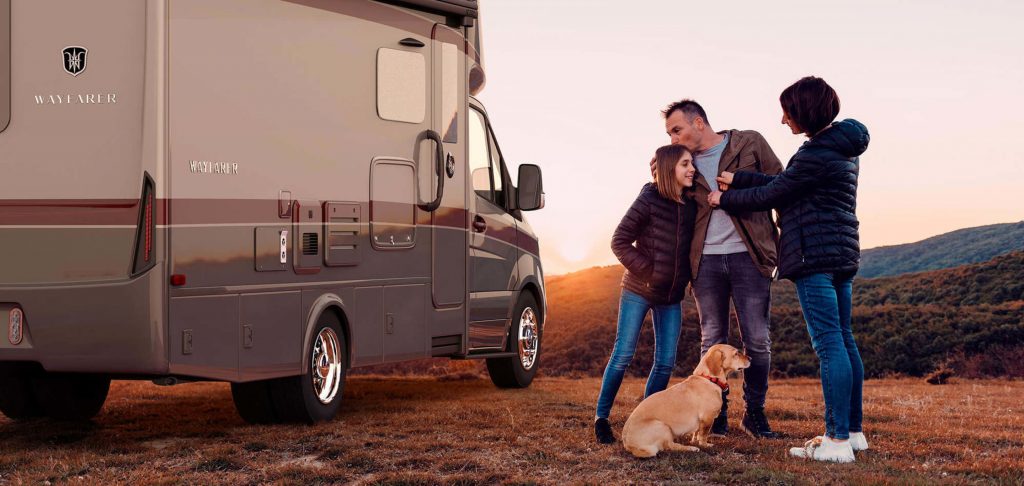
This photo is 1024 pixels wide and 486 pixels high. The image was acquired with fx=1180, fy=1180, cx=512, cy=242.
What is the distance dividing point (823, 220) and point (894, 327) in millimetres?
15941

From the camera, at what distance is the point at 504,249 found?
34.5 feet

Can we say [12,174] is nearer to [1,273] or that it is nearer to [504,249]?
[1,273]

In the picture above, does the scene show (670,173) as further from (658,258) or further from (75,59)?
(75,59)

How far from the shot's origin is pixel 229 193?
716cm

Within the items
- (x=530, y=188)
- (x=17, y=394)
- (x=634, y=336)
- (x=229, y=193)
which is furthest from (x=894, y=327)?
(x=229, y=193)

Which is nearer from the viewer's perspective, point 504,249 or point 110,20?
point 110,20

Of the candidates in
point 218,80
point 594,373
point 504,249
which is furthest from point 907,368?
point 218,80

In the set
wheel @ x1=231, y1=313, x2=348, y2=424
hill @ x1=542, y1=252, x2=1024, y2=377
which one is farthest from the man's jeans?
hill @ x1=542, y1=252, x2=1024, y2=377

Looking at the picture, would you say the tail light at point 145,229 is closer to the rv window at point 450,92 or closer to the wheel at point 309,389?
the wheel at point 309,389

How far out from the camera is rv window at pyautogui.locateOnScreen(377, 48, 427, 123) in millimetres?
8328

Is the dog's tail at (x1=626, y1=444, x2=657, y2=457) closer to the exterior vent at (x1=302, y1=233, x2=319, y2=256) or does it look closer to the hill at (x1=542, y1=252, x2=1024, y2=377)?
the exterior vent at (x1=302, y1=233, x2=319, y2=256)

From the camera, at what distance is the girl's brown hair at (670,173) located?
6.79 m

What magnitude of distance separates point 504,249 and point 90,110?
4417 mm

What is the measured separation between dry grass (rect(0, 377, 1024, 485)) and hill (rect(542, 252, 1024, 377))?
31.1 feet
